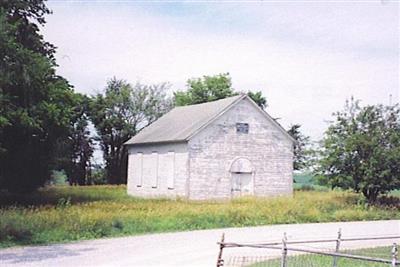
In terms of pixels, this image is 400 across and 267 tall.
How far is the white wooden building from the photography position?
28.2 m

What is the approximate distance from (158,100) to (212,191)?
25.6 meters

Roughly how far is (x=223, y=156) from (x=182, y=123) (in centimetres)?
446

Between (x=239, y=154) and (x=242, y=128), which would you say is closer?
(x=239, y=154)

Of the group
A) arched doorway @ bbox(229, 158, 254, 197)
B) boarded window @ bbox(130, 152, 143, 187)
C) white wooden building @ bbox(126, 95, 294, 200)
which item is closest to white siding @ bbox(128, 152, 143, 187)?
boarded window @ bbox(130, 152, 143, 187)

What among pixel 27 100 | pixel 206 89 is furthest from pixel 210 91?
pixel 27 100

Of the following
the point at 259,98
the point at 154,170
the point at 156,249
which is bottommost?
the point at 156,249

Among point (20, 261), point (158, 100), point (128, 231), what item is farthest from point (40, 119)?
point (158, 100)

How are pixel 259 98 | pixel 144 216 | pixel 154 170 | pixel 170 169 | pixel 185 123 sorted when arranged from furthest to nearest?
pixel 259 98
pixel 185 123
pixel 154 170
pixel 170 169
pixel 144 216

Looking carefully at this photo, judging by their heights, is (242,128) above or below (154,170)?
above

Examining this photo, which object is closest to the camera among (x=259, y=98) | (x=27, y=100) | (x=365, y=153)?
(x=27, y=100)

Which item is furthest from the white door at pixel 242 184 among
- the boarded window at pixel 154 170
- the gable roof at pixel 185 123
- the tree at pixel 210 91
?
the tree at pixel 210 91

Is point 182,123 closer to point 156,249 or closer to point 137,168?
point 137,168

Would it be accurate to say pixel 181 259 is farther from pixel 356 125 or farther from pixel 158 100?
pixel 158 100

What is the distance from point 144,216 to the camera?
1806cm
